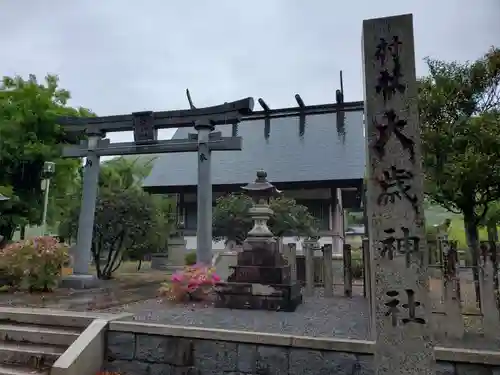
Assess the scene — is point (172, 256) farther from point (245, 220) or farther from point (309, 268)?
point (309, 268)

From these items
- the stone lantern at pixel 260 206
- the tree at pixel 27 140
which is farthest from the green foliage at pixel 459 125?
the tree at pixel 27 140

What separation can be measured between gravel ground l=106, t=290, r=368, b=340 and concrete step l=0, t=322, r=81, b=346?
87cm

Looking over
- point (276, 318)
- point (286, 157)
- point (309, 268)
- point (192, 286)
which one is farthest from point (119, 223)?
point (286, 157)

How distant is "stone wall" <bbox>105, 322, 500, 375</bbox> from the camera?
4.07 metres

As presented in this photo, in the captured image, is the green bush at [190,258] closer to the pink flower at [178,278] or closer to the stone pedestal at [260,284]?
the pink flower at [178,278]

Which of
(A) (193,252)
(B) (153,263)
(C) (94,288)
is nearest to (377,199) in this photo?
(C) (94,288)

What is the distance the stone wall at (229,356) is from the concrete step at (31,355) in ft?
2.31

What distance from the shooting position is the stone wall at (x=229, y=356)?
160 inches

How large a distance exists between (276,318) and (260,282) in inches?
43.8

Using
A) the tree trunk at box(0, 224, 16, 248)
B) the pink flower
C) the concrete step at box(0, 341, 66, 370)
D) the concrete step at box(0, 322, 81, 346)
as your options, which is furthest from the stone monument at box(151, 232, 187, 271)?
the concrete step at box(0, 341, 66, 370)

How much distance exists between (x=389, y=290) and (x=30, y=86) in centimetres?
1435

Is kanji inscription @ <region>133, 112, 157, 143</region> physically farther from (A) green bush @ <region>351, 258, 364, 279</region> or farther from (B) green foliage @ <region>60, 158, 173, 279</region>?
(A) green bush @ <region>351, 258, 364, 279</region>

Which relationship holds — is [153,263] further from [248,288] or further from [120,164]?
[248,288]

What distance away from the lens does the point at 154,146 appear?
1040 centimetres
